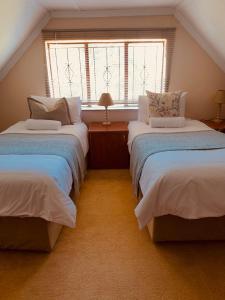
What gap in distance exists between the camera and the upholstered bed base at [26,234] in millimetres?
1768

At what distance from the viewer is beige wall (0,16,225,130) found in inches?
128

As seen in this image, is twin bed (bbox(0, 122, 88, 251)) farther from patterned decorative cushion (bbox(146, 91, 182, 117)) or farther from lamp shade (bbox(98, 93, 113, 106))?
patterned decorative cushion (bbox(146, 91, 182, 117))

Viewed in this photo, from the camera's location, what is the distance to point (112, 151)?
327 centimetres

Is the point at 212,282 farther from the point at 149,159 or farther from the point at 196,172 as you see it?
the point at 149,159

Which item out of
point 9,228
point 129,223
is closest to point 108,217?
point 129,223

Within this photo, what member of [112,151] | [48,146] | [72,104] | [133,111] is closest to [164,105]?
[133,111]

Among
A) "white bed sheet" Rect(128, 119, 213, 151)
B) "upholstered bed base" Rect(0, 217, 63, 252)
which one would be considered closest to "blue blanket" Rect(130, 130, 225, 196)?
"white bed sheet" Rect(128, 119, 213, 151)

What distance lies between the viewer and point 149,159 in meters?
2.05

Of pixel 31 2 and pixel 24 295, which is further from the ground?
pixel 31 2

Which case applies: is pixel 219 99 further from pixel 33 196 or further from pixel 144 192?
pixel 33 196

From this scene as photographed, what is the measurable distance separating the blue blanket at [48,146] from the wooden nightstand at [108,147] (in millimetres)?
525

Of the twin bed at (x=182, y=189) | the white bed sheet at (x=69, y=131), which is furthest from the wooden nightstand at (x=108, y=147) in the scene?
the twin bed at (x=182, y=189)

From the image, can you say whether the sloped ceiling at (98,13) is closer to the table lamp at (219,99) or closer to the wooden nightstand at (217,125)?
the table lamp at (219,99)

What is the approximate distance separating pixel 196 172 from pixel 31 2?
2.62m
